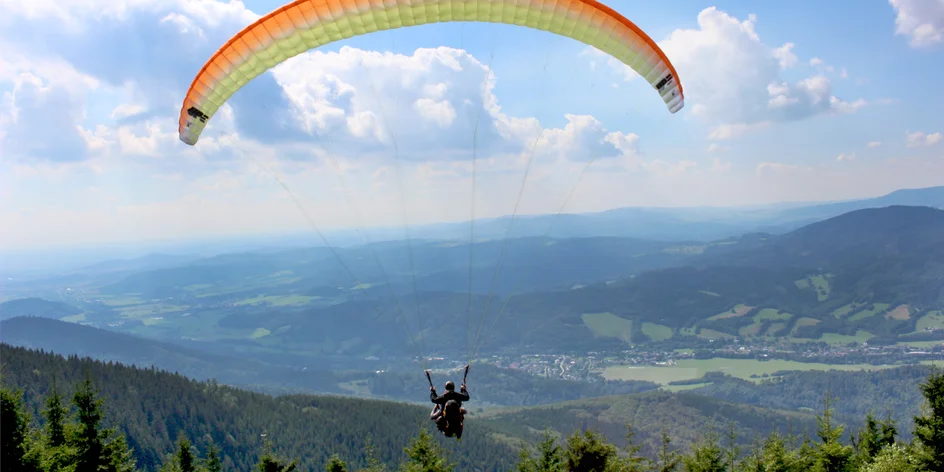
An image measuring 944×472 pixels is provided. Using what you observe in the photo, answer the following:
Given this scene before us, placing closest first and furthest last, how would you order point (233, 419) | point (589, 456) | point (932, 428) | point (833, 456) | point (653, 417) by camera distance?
point (833, 456) → point (932, 428) → point (589, 456) → point (233, 419) → point (653, 417)

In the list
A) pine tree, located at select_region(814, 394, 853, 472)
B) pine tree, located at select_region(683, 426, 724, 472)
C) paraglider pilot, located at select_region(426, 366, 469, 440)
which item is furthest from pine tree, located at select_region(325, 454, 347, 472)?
pine tree, located at select_region(814, 394, 853, 472)

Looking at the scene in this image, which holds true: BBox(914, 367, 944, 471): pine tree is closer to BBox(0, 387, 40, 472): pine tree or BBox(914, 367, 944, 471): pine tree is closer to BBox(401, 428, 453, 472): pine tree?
BBox(401, 428, 453, 472): pine tree

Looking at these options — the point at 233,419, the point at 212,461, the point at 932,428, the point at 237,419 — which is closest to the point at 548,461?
the point at 932,428

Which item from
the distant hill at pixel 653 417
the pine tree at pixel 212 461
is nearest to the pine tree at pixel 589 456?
the pine tree at pixel 212 461

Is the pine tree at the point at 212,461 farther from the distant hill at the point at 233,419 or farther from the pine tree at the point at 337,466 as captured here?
the distant hill at the point at 233,419

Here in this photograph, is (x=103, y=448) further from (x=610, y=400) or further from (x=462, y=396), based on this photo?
(x=610, y=400)

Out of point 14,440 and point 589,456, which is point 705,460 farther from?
point 14,440

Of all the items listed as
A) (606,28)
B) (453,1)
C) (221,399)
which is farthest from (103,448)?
(221,399)

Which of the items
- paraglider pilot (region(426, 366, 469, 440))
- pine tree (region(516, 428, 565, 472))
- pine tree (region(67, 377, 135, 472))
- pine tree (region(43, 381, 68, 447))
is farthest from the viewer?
pine tree (region(43, 381, 68, 447))

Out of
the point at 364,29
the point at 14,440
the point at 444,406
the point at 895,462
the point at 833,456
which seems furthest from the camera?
the point at 833,456
